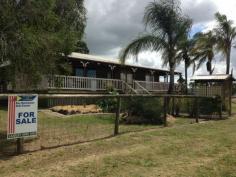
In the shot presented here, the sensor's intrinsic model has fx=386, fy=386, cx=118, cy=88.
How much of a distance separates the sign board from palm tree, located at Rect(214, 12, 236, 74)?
30184 mm

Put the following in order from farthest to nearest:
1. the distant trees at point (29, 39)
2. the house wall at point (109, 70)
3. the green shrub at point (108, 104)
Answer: the house wall at point (109, 70) < the green shrub at point (108, 104) < the distant trees at point (29, 39)

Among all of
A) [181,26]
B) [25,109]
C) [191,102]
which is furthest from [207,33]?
[25,109]

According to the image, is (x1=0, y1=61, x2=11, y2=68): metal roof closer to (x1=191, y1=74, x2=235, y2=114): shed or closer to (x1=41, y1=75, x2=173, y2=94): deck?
(x1=41, y1=75, x2=173, y2=94): deck

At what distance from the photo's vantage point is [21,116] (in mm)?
8312

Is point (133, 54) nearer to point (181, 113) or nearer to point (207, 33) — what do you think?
point (181, 113)

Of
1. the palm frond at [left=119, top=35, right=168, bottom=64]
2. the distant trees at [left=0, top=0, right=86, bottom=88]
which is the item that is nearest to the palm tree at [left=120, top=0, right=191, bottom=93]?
the palm frond at [left=119, top=35, right=168, bottom=64]

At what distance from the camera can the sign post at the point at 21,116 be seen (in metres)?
8.09

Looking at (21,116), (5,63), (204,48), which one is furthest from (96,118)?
(204,48)

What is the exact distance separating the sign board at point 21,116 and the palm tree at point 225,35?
30184mm

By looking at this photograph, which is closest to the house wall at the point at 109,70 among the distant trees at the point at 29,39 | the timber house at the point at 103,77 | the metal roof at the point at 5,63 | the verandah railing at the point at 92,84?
the timber house at the point at 103,77

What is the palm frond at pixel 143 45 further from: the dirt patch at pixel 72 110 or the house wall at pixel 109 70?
the house wall at pixel 109 70

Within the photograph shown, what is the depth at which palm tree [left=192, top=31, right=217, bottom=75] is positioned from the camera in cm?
3448

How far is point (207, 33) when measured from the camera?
36.9m

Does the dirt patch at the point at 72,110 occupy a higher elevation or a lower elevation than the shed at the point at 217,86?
lower
